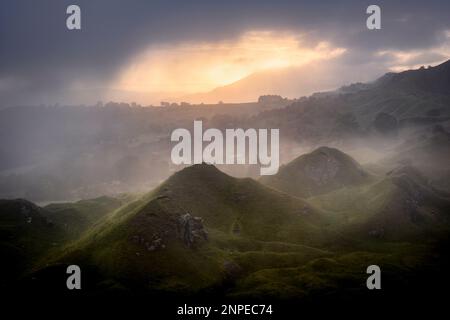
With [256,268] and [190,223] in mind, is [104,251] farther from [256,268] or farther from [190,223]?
[256,268]

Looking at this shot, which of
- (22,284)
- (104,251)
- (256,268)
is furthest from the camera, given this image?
(256,268)

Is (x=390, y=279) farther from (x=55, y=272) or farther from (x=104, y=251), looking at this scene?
(x=55, y=272)

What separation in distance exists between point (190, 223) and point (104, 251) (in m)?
37.1

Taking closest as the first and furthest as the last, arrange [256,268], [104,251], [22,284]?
1. [22,284]
2. [104,251]
3. [256,268]

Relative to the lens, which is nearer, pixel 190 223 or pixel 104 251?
pixel 104 251

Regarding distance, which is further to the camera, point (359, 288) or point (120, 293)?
point (359, 288)
